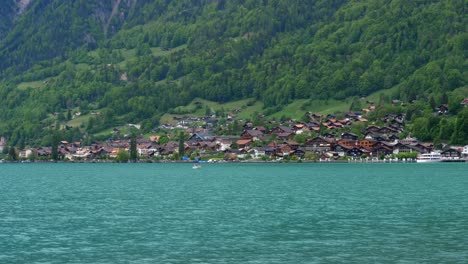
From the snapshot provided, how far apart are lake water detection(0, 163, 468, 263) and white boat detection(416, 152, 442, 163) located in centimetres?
10435

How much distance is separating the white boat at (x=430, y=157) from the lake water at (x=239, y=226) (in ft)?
342

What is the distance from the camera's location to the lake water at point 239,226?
1756 inches

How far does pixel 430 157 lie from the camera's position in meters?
196

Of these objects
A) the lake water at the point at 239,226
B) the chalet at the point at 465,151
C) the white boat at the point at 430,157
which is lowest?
the lake water at the point at 239,226

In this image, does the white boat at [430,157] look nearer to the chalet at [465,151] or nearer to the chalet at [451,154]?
the chalet at [451,154]

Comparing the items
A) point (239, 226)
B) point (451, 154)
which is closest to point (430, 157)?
point (451, 154)

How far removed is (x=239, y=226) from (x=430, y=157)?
145757mm

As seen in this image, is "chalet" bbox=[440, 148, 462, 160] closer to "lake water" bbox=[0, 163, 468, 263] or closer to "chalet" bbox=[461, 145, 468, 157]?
"chalet" bbox=[461, 145, 468, 157]

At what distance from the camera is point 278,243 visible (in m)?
48.3

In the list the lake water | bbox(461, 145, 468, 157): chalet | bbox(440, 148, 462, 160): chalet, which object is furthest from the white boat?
the lake water

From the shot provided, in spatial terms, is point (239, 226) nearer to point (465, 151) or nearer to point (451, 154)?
point (465, 151)

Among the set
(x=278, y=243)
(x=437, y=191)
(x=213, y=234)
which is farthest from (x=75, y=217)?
(x=437, y=191)

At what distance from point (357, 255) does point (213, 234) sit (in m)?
11.1

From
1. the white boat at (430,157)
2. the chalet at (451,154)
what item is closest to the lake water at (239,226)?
the white boat at (430,157)
